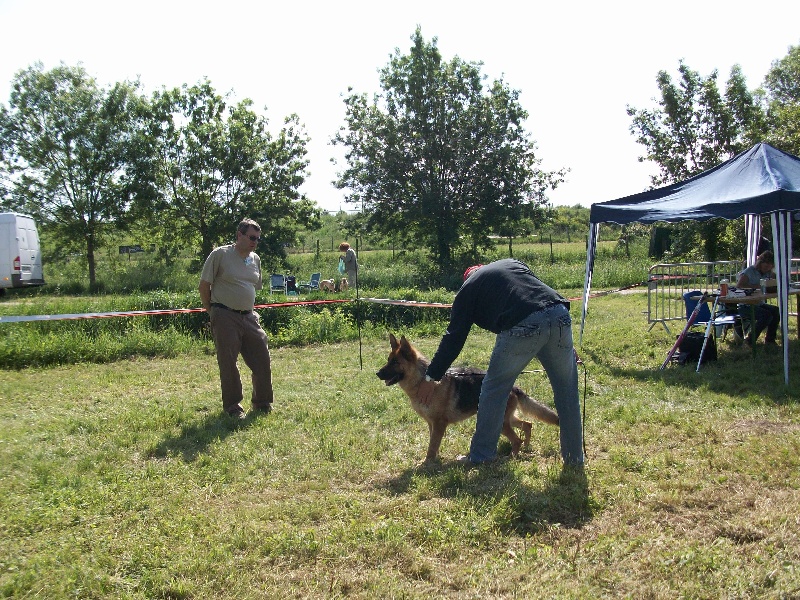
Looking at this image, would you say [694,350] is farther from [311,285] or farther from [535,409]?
[311,285]

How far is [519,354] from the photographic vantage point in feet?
14.7

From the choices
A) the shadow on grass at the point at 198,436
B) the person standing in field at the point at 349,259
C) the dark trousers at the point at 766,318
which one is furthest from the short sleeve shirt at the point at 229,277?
the person standing in field at the point at 349,259

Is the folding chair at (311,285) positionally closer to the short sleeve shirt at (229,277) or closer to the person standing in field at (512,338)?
the short sleeve shirt at (229,277)

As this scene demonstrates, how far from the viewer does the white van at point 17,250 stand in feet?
73.1

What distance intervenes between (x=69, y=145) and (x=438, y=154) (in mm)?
14894

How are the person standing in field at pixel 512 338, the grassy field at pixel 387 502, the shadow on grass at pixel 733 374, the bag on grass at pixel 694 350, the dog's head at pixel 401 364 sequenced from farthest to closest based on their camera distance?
the bag on grass at pixel 694 350 → the shadow on grass at pixel 733 374 → the dog's head at pixel 401 364 → the person standing in field at pixel 512 338 → the grassy field at pixel 387 502

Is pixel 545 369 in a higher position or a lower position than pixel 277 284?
lower

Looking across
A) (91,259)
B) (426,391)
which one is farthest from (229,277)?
(91,259)

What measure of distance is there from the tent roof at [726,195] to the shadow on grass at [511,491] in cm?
525

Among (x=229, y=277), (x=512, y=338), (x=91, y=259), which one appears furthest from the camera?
(x=91, y=259)

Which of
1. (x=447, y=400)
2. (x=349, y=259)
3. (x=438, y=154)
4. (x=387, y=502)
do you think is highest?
(x=438, y=154)

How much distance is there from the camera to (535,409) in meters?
5.20

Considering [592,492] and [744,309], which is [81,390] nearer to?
[592,492]

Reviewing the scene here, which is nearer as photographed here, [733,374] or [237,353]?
[237,353]
